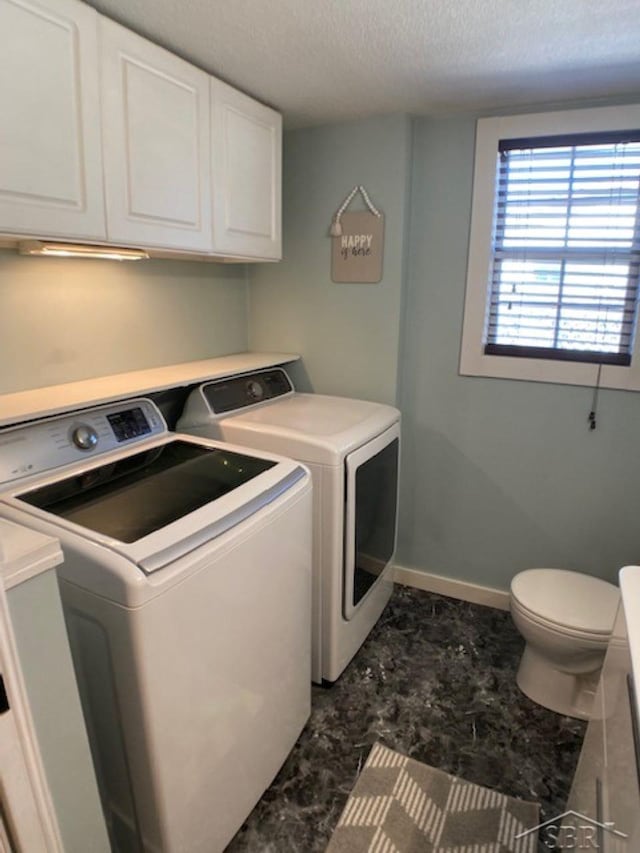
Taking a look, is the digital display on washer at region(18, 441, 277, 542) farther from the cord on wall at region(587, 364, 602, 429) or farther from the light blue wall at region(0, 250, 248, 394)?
the cord on wall at region(587, 364, 602, 429)

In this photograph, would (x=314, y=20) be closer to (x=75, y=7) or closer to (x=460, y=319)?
(x=75, y=7)

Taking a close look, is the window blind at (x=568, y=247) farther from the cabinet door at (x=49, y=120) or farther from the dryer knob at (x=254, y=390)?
the cabinet door at (x=49, y=120)

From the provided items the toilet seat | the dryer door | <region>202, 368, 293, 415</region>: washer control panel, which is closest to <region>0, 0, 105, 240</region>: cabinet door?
<region>202, 368, 293, 415</region>: washer control panel

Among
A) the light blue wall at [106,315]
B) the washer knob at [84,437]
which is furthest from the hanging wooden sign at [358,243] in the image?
the washer knob at [84,437]

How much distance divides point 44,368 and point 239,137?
1.08m

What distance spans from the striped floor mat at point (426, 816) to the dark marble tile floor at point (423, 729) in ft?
0.13

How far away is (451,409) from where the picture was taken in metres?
2.51

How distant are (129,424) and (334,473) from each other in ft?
2.32

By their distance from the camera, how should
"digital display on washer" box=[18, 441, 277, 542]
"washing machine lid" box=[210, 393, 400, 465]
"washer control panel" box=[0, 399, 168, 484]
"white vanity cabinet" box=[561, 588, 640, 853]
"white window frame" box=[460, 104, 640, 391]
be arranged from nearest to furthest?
"white vanity cabinet" box=[561, 588, 640, 853] < "digital display on washer" box=[18, 441, 277, 542] < "washer control panel" box=[0, 399, 168, 484] < "washing machine lid" box=[210, 393, 400, 465] < "white window frame" box=[460, 104, 640, 391]

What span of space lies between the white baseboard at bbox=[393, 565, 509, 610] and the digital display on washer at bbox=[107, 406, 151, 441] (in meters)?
1.56

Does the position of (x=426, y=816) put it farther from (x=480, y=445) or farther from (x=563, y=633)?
(x=480, y=445)

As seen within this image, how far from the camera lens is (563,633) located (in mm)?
1816

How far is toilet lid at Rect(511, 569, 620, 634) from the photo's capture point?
1831 mm

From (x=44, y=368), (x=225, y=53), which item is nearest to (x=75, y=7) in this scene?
(x=225, y=53)
